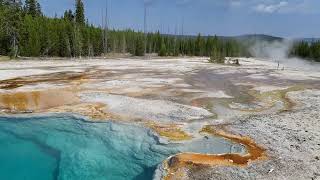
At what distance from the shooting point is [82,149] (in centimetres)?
1469

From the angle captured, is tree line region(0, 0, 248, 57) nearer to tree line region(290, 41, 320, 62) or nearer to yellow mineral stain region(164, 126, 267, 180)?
tree line region(290, 41, 320, 62)

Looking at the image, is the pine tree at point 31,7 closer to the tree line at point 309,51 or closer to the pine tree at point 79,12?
the pine tree at point 79,12

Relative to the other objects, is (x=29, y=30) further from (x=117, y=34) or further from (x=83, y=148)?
(x=83, y=148)

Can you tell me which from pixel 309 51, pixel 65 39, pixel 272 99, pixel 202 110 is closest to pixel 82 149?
pixel 202 110

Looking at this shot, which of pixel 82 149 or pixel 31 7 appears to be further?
pixel 31 7

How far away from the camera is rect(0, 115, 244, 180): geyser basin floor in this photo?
495 inches

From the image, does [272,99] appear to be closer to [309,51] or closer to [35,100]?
[35,100]

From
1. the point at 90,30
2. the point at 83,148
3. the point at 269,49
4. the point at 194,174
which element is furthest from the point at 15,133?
the point at 269,49

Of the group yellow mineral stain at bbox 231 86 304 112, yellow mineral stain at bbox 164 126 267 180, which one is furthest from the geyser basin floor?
yellow mineral stain at bbox 231 86 304 112

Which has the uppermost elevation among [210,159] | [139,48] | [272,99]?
[139,48]

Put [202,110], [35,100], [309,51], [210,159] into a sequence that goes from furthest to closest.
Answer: [309,51]
[35,100]
[202,110]
[210,159]

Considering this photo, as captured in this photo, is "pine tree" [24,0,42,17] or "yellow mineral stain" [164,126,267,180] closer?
"yellow mineral stain" [164,126,267,180]

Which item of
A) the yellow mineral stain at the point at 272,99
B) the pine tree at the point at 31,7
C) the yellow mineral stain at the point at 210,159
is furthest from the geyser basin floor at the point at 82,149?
the pine tree at the point at 31,7

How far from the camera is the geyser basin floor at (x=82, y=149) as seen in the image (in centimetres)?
1258
